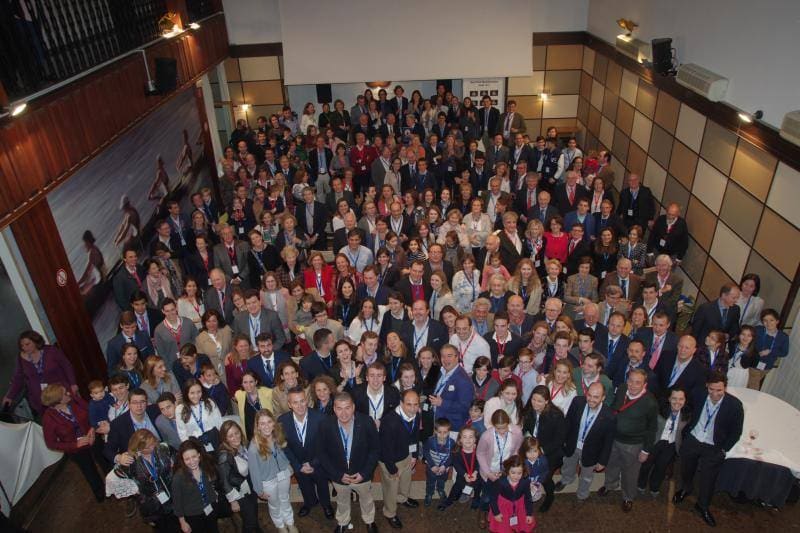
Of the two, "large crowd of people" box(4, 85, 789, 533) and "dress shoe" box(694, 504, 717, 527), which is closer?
"large crowd of people" box(4, 85, 789, 533)

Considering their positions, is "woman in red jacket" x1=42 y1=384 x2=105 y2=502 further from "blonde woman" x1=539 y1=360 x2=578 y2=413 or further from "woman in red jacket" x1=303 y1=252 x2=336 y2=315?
"blonde woman" x1=539 y1=360 x2=578 y2=413

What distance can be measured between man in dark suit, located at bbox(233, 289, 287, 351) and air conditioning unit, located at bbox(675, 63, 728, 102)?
6390 millimetres

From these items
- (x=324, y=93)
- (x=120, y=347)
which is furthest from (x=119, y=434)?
(x=324, y=93)

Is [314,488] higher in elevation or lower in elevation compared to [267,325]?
lower

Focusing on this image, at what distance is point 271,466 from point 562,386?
267 centimetres

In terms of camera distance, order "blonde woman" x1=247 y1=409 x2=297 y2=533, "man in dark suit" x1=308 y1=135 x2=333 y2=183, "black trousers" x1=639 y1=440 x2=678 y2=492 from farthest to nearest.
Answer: "man in dark suit" x1=308 y1=135 x2=333 y2=183 → "black trousers" x1=639 y1=440 x2=678 y2=492 → "blonde woman" x1=247 y1=409 x2=297 y2=533

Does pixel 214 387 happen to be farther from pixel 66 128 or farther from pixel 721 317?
pixel 721 317

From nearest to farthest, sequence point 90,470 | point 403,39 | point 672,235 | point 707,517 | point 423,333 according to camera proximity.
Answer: point 707,517 < point 90,470 < point 423,333 < point 672,235 < point 403,39

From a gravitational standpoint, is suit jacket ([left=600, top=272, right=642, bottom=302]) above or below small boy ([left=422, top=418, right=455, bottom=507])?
above

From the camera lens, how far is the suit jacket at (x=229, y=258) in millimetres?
7785

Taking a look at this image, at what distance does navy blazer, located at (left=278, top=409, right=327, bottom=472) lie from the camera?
16.5 ft

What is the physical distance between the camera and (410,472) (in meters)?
5.40

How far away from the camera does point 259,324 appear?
6.30m

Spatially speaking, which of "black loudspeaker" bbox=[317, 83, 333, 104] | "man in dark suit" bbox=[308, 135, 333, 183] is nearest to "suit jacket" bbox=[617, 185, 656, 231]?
"man in dark suit" bbox=[308, 135, 333, 183]
